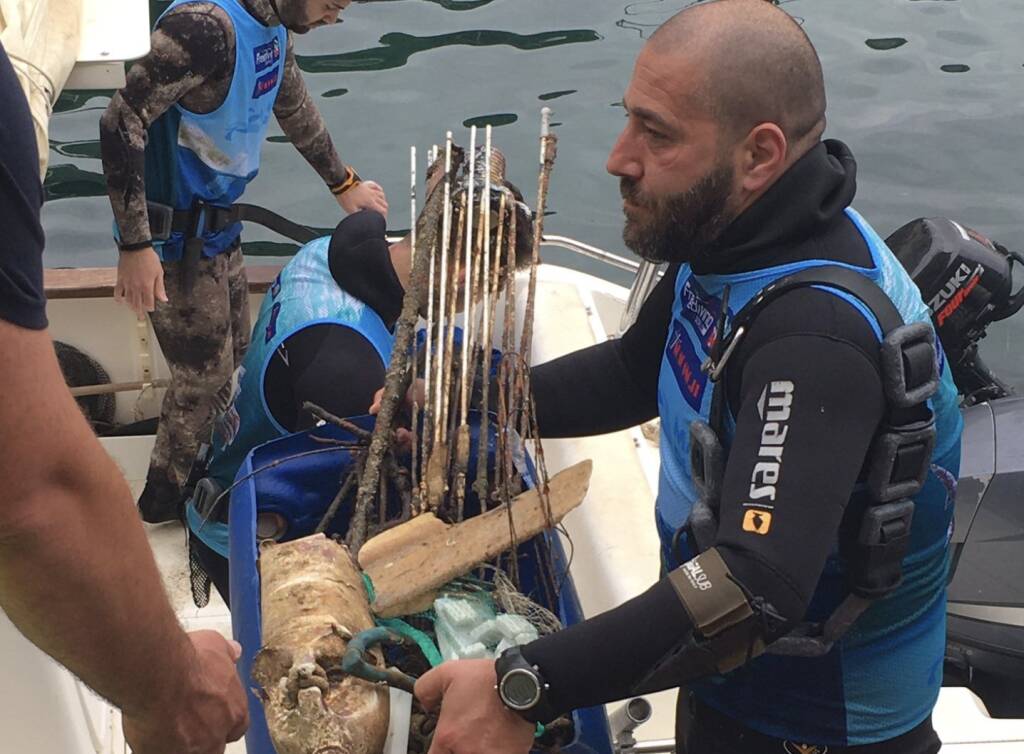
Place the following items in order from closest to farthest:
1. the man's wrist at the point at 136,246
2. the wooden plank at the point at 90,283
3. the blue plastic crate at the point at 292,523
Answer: the blue plastic crate at the point at 292,523, the man's wrist at the point at 136,246, the wooden plank at the point at 90,283

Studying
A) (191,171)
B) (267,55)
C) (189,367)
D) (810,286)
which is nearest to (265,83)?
(267,55)

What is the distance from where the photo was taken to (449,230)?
261cm

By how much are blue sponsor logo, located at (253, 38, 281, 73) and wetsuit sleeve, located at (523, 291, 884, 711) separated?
251 cm

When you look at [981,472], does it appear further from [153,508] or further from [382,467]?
[153,508]

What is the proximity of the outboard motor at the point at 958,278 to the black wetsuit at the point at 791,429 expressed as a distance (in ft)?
4.18

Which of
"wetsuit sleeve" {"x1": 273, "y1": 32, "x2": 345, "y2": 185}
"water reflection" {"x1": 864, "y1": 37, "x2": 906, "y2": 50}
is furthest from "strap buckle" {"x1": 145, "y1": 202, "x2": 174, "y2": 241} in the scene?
"water reflection" {"x1": 864, "y1": 37, "x2": 906, "y2": 50}

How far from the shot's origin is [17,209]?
4.17ft

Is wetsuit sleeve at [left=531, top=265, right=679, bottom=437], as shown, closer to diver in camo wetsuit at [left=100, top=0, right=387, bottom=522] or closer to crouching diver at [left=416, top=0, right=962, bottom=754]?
crouching diver at [left=416, top=0, right=962, bottom=754]

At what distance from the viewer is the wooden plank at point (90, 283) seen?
445cm

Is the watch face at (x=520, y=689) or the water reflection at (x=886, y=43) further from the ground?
the watch face at (x=520, y=689)

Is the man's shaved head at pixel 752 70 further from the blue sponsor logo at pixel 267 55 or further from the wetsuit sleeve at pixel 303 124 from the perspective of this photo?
the wetsuit sleeve at pixel 303 124

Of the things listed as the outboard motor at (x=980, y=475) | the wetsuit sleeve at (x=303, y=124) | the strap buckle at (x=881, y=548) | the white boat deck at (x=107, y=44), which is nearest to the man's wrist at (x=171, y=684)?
the strap buckle at (x=881, y=548)

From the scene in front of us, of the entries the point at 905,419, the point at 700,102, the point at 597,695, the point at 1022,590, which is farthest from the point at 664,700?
the point at 700,102

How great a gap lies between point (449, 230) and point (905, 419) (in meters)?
1.09
